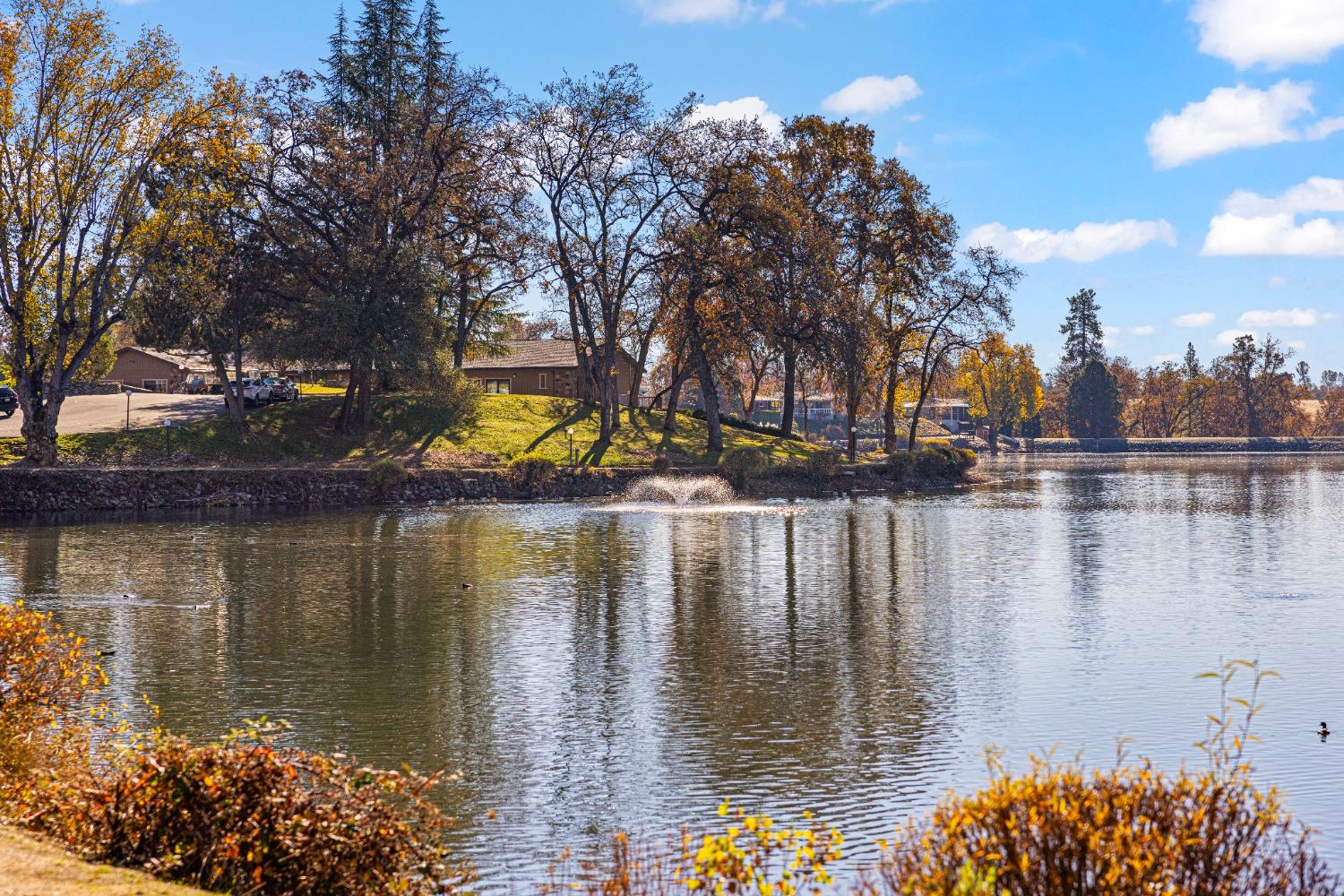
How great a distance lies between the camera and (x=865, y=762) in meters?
13.5

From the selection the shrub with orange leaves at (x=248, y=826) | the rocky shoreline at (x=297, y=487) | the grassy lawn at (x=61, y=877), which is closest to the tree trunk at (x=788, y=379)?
the rocky shoreline at (x=297, y=487)

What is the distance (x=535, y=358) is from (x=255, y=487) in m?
44.4

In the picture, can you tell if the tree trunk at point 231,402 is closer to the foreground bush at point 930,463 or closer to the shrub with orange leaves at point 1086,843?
the foreground bush at point 930,463

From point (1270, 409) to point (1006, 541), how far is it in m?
143

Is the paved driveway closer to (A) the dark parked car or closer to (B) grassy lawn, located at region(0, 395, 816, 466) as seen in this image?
(B) grassy lawn, located at region(0, 395, 816, 466)

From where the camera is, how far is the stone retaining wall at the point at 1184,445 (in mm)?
149125

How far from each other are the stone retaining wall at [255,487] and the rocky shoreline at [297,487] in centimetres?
4

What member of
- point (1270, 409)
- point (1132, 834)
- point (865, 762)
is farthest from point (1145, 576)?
point (1270, 409)

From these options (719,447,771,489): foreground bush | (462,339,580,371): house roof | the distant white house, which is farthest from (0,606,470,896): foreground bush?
the distant white house

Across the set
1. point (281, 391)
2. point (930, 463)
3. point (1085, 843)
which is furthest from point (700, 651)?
point (281, 391)

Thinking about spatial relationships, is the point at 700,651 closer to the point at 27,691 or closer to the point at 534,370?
the point at 27,691

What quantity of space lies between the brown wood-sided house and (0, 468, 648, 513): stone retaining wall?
31838 millimetres

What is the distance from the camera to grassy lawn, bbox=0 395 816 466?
55969mm

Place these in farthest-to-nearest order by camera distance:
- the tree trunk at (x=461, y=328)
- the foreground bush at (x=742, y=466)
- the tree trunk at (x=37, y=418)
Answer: the tree trunk at (x=461, y=328) → the foreground bush at (x=742, y=466) → the tree trunk at (x=37, y=418)
